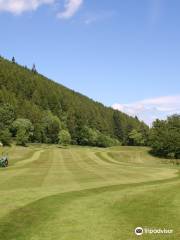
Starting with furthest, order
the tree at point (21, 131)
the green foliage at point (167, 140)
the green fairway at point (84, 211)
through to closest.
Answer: the tree at point (21, 131), the green foliage at point (167, 140), the green fairway at point (84, 211)

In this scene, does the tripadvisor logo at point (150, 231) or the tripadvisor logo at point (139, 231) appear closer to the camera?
the tripadvisor logo at point (139, 231)

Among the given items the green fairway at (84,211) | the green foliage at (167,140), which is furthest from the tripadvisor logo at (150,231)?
the green foliage at (167,140)

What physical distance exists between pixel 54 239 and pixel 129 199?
945 cm

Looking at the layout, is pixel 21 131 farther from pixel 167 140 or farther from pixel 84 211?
pixel 84 211

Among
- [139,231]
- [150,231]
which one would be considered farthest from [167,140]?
[139,231]

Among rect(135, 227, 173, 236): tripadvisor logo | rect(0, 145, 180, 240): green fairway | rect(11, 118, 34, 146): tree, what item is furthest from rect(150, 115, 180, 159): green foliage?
rect(135, 227, 173, 236): tripadvisor logo

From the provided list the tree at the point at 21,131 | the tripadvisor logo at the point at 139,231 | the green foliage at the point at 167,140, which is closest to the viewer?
the tripadvisor logo at the point at 139,231

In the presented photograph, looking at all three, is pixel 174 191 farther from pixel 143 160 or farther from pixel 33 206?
pixel 143 160

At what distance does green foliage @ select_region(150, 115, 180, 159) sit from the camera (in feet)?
429

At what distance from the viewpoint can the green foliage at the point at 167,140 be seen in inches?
5148

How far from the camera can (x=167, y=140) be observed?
132m

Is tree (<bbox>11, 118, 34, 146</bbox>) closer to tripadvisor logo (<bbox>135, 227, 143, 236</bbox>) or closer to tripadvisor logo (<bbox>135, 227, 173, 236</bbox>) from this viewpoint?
tripadvisor logo (<bbox>135, 227, 143, 236</bbox>)

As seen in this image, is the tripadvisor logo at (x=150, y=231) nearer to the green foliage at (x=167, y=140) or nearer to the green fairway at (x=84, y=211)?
the green fairway at (x=84, y=211)

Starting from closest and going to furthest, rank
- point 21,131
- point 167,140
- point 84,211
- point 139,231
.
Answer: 1. point 139,231
2. point 84,211
3. point 167,140
4. point 21,131
